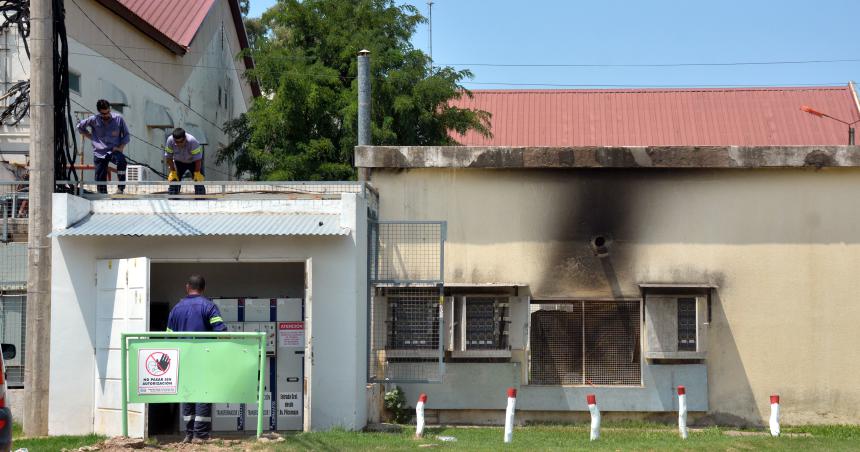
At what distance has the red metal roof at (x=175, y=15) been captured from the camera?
28973mm

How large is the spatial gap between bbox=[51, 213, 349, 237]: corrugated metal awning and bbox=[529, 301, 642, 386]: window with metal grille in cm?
400

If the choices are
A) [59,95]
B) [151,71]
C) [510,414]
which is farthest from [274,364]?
[151,71]

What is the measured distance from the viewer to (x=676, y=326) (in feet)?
51.8

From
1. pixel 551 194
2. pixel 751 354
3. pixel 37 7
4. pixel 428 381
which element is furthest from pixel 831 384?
pixel 37 7

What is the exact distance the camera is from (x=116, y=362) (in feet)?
42.8

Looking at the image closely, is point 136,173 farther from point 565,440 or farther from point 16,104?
point 565,440

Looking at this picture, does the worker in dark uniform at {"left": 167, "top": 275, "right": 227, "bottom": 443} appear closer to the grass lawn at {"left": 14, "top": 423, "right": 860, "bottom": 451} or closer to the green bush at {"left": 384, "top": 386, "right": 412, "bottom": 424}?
the grass lawn at {"left": 14, "top": 423, "right": 860, "bottom": 451}

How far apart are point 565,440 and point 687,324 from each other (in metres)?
3.72

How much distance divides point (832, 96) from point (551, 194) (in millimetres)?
28351

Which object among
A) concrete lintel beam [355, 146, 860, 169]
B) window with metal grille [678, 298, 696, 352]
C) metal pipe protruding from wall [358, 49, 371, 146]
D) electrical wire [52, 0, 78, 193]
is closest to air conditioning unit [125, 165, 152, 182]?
electrical wire [52, 0, 78, 193]

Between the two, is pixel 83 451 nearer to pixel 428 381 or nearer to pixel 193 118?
pixel 428 381

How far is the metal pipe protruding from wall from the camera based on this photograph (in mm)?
19203

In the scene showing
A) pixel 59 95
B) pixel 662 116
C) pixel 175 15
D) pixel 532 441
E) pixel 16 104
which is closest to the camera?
pixel 532 441

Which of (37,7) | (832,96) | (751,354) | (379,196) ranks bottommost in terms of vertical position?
(751,354)
